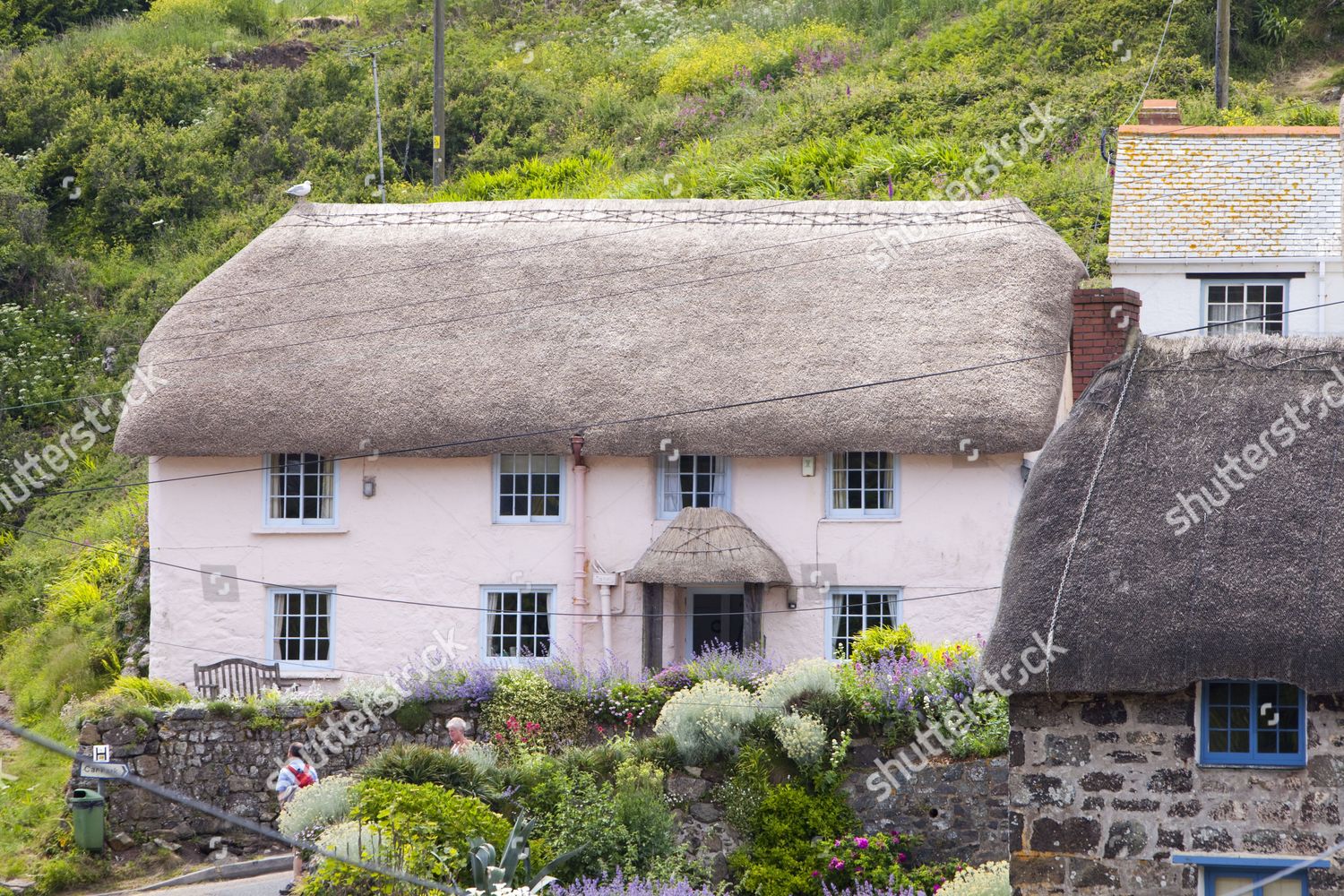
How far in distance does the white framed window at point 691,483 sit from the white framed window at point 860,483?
4.32ft

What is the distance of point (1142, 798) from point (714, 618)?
10243 millimetres

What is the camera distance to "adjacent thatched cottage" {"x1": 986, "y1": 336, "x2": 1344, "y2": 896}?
13.3m

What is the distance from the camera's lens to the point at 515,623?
23.2 m

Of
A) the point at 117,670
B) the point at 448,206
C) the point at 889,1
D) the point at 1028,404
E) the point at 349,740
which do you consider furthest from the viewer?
the point at 889,1

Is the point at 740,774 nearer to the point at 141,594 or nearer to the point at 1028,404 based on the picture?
the point at 1028,404

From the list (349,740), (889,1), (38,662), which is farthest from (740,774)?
(889,1)

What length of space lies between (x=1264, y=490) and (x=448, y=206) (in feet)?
49.5

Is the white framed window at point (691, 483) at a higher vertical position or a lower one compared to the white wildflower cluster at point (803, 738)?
higher

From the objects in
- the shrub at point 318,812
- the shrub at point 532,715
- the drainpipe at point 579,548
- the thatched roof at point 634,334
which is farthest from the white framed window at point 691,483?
the shrub at point 318,812

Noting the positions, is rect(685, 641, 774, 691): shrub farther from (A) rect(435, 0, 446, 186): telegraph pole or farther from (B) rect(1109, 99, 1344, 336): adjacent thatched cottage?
(A) rect(435, 0, 446, 186): telegraph pole

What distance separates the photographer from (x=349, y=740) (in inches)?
805

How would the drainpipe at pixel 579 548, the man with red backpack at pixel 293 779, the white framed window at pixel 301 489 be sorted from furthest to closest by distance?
the white framed window at pixel 301 489, the drainpipe at pixel 579 548, the man with red backpack at pixel 293 779

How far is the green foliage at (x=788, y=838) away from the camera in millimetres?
17188

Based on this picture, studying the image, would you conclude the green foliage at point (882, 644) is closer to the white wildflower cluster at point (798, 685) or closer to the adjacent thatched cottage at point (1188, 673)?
the white wildflower cluster at point (798, 685)
